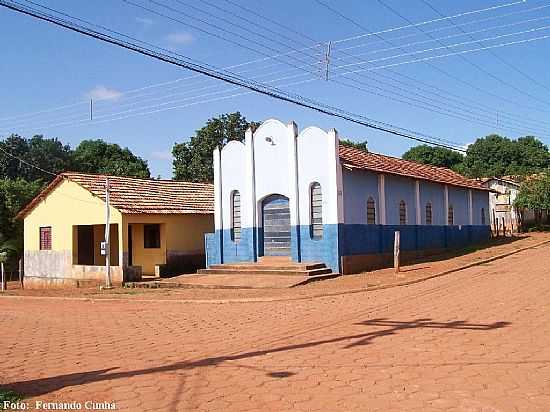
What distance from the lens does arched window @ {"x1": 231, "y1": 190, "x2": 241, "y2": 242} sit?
23.1 metres

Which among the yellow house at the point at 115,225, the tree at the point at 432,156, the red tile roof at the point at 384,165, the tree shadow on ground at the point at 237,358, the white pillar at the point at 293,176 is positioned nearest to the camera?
the tree shadow on ground at the point at 237,358

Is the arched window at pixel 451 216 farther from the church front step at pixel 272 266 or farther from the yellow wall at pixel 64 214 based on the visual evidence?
the yellow wall at pixel 64 214

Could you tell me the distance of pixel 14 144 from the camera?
172 feet

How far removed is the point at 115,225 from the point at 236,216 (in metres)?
5.87

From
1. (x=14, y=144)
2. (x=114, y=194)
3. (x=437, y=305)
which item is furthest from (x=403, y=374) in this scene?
(x=14, y=144)

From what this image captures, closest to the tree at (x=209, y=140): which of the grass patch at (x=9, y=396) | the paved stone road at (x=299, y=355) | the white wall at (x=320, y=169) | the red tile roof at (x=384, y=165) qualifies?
the red tile roof at (x=384, y=165)

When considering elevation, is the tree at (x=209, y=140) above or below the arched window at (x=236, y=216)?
above

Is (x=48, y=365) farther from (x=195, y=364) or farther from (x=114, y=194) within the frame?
(x=114, y=194)

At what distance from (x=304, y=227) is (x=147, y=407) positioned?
15.5m

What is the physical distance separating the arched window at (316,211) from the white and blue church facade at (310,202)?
35mm

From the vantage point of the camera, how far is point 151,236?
26094 mm

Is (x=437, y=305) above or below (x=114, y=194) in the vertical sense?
below

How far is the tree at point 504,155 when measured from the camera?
65.4 meters

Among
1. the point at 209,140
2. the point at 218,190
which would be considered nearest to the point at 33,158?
the point at 209,140
